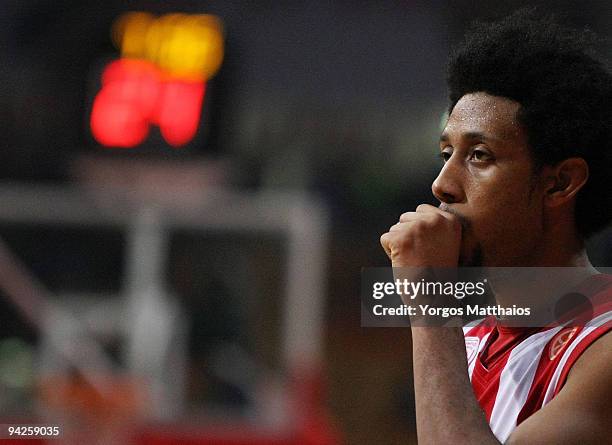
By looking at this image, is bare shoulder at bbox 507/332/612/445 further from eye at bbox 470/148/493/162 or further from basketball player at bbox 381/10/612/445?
eye at bbox 470/148/493/162

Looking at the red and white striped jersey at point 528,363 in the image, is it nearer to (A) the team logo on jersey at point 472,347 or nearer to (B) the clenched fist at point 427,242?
(A) the team logo on jersey at point 472,347

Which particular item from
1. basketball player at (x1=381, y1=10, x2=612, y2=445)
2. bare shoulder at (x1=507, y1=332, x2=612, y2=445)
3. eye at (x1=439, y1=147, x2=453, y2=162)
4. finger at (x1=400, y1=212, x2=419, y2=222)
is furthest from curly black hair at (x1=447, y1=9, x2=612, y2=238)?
bare shoulder at (x1=507, y1=332, x2=612, y2=445)

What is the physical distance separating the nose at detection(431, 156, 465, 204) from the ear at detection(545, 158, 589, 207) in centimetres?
15

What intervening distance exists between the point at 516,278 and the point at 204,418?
4.55 meters

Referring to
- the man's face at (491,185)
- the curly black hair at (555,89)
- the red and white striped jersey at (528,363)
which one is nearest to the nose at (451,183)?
the man's face at (491,185)

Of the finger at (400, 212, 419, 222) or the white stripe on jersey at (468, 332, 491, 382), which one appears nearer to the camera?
the finger at (400, 212, 419, 222)

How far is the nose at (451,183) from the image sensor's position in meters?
1.62

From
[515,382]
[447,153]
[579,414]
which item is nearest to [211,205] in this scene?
[447,153]

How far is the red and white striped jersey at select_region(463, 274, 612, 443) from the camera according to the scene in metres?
1.50

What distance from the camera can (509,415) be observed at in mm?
1565

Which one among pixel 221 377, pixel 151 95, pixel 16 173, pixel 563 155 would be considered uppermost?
pixel 16 173

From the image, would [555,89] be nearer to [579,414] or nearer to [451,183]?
[451,183]

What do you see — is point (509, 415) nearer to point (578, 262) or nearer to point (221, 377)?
point (578, 262)

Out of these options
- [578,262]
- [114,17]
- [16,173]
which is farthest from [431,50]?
[578,262]
